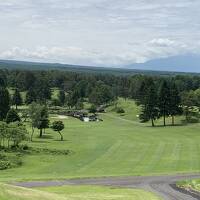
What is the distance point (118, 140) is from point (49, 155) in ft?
74.2

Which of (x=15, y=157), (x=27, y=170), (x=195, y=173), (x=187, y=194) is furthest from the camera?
(x=15, y=157)

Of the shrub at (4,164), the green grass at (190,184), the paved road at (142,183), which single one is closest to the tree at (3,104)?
the shrub at (4,164)

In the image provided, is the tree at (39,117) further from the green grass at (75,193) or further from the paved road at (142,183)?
the green grass at (75,193)

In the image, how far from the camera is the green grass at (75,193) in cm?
3234

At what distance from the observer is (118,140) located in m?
Answer: 93.8

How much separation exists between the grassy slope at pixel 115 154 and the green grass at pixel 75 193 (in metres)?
8.17

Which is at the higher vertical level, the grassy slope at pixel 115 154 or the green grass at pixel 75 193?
the green grass at pixel 75 193

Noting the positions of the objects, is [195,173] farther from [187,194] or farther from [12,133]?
[12,133]

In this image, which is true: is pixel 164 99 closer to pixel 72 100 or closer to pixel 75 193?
pixel 72 100

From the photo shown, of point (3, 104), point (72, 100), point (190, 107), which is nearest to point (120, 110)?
point (72, 100)

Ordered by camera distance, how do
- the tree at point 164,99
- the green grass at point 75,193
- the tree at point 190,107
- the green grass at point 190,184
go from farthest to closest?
1. the tree at point 164,99
2. the tree at point 190,107
3. the green grass at point 190,184
4. the green grass at point 75,193

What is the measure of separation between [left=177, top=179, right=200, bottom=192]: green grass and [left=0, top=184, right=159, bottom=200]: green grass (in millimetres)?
4930

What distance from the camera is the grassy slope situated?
196 ft

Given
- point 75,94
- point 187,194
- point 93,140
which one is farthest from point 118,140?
point 75,94
